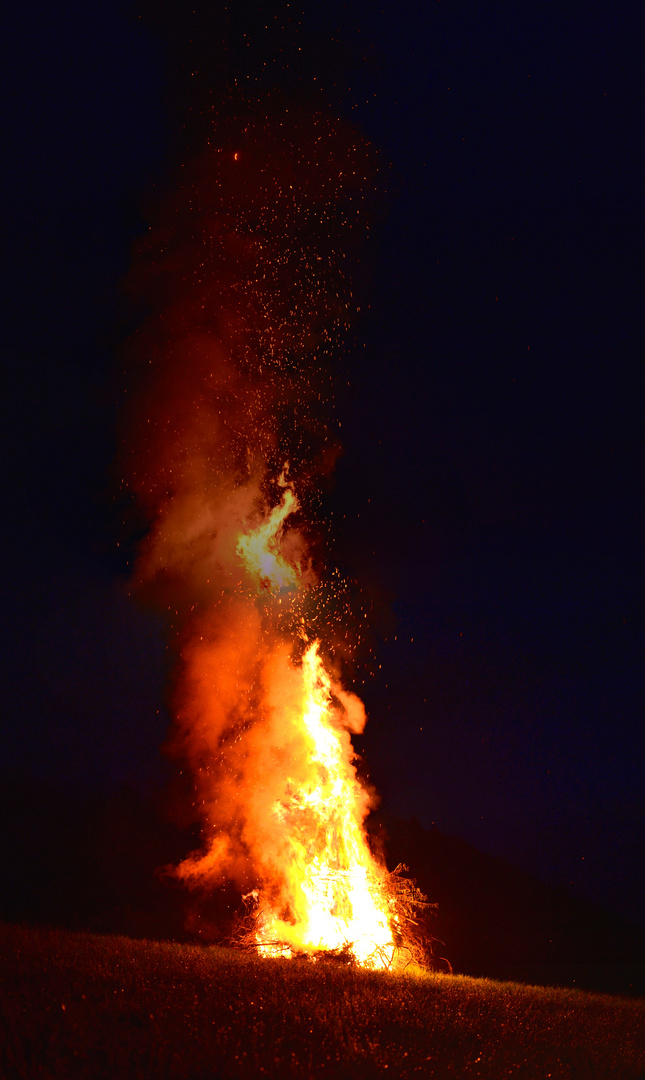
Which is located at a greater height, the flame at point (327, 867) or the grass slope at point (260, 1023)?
the flame at point (327, 867)

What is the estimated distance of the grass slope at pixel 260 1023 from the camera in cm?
598

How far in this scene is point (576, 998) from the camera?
12.4 m

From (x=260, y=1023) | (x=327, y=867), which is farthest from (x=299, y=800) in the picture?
(x=260, y=1023)

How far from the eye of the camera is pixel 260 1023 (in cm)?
694

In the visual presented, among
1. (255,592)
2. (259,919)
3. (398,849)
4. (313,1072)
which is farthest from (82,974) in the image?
(398,849)

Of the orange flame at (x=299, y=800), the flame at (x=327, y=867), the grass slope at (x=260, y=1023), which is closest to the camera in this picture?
the grass slope at (x=260, y=1023)

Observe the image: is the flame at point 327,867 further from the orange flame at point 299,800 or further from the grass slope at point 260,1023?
the grass slope at point 260,1023

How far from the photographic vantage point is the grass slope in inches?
236

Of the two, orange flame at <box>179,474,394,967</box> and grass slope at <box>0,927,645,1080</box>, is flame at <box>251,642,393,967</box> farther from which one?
grass slope at <box>0,927,645,1080</box>

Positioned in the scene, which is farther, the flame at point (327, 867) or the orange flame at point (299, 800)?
the orange flame at point (299, 800)

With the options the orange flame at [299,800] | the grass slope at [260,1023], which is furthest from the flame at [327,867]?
the grass slope at [260,1023]

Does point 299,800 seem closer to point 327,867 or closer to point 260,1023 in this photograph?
point 327,867

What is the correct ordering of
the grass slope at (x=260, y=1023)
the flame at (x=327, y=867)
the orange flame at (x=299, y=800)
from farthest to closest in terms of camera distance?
1. the orange flame at (x=299, y=800)
2. the flame at (x=327, y=867)
3. the grass slope at (x=260, y=1023)

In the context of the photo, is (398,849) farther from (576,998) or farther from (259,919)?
(576,998)
